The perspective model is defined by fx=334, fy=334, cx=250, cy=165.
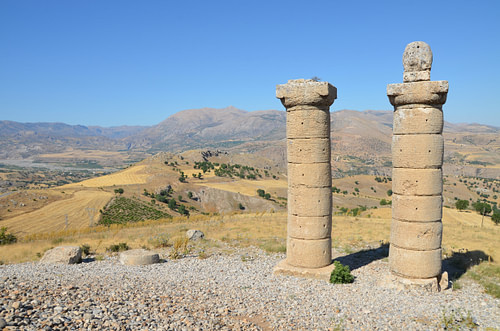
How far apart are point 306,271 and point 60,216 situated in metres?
43.9

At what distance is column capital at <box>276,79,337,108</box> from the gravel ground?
20.1 feet

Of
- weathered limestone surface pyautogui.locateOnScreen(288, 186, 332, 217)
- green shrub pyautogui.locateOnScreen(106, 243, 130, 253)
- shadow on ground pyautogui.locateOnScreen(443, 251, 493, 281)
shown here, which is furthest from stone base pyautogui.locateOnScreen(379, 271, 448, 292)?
green shrub pyautogui.locateOnScreen(106, 243, 130, 253)

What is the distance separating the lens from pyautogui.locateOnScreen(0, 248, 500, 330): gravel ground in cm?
730

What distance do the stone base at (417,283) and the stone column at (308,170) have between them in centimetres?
213

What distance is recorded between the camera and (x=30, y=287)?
8.76 m

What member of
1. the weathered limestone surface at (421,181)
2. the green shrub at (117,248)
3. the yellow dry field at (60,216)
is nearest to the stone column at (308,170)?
the weathered limestone surface at (421,181)

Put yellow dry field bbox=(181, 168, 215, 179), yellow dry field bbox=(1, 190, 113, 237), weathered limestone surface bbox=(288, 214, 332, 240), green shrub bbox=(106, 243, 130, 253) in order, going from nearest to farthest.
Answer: weathered limestone surface bbox=(288, 214, 332, 240) < green shrub bbox=(106, 243, 130, 253) < yellow dry field bbox=(1, 190, 113, 237) < yellow dry field bbox=(181, 168, 215, 179)

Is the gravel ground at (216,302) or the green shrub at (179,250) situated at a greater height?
the gravel ground at (216,302)

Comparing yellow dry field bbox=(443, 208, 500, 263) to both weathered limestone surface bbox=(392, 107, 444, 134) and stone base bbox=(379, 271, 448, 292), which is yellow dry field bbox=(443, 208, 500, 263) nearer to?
stone base bbox=(379, 271, 448, 292)

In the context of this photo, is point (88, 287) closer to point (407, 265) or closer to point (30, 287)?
point (30, 287)

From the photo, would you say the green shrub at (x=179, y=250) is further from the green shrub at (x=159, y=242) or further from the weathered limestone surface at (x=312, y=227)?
the weathered limestone surface at (x=312, y=227)

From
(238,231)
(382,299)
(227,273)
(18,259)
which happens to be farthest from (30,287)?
(238,231)

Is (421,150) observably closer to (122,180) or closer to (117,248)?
(117,248)

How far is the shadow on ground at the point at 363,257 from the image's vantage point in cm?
1383
